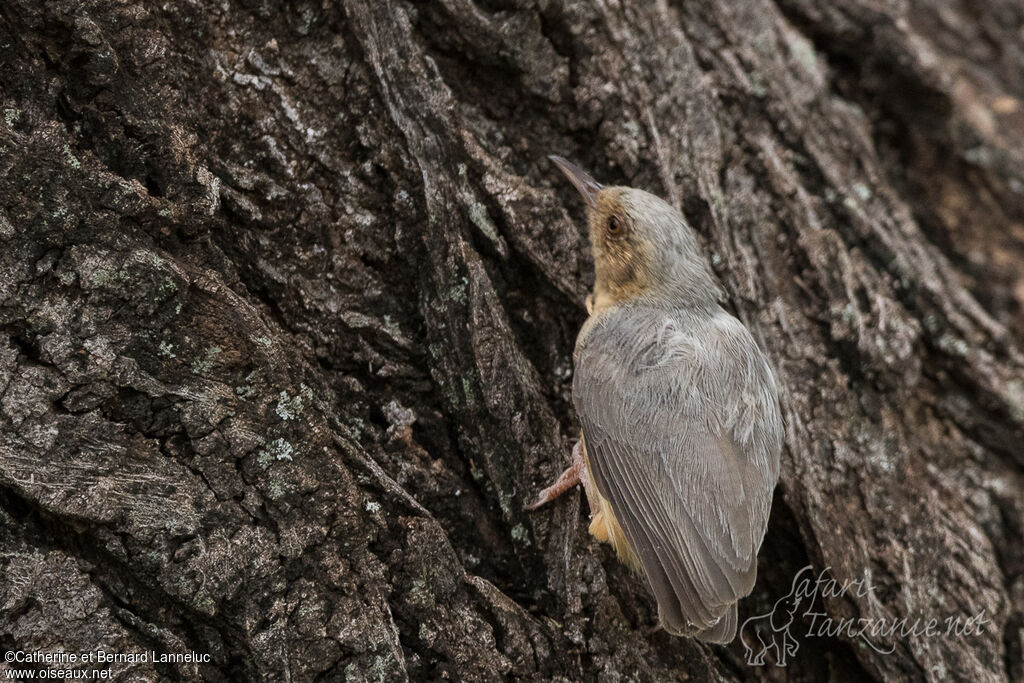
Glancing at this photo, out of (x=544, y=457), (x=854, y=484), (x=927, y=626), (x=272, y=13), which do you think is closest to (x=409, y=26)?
Answer: (x=272, y=13)

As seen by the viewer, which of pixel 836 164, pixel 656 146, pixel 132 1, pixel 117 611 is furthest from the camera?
pixel 836 164

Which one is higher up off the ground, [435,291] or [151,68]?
[151,68]

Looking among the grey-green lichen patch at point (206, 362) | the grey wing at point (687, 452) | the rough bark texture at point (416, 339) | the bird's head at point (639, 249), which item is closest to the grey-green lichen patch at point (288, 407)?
the rough bark texture at point (416, 339)

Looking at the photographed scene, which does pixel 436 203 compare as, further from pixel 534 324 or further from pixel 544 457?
pixel 544 457

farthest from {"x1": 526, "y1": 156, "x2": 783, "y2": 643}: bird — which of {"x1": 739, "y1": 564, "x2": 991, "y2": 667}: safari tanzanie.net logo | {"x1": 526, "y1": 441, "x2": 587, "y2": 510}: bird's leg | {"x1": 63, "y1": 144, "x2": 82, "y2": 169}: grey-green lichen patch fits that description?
{"x1": 63, "y1": 144, "x2": 82, "y2": 169}: grey-green lichen patch

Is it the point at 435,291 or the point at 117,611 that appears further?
the point at 435,291

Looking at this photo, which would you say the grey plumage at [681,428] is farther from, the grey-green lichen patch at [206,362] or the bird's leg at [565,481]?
the grey-green lichen patch at [206,362]

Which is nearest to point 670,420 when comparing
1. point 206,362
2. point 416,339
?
point 416,339

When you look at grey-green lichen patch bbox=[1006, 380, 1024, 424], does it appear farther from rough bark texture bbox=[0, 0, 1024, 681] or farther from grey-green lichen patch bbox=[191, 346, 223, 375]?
grey-green lichen patch bbox=[191, 346, 223, 375]
